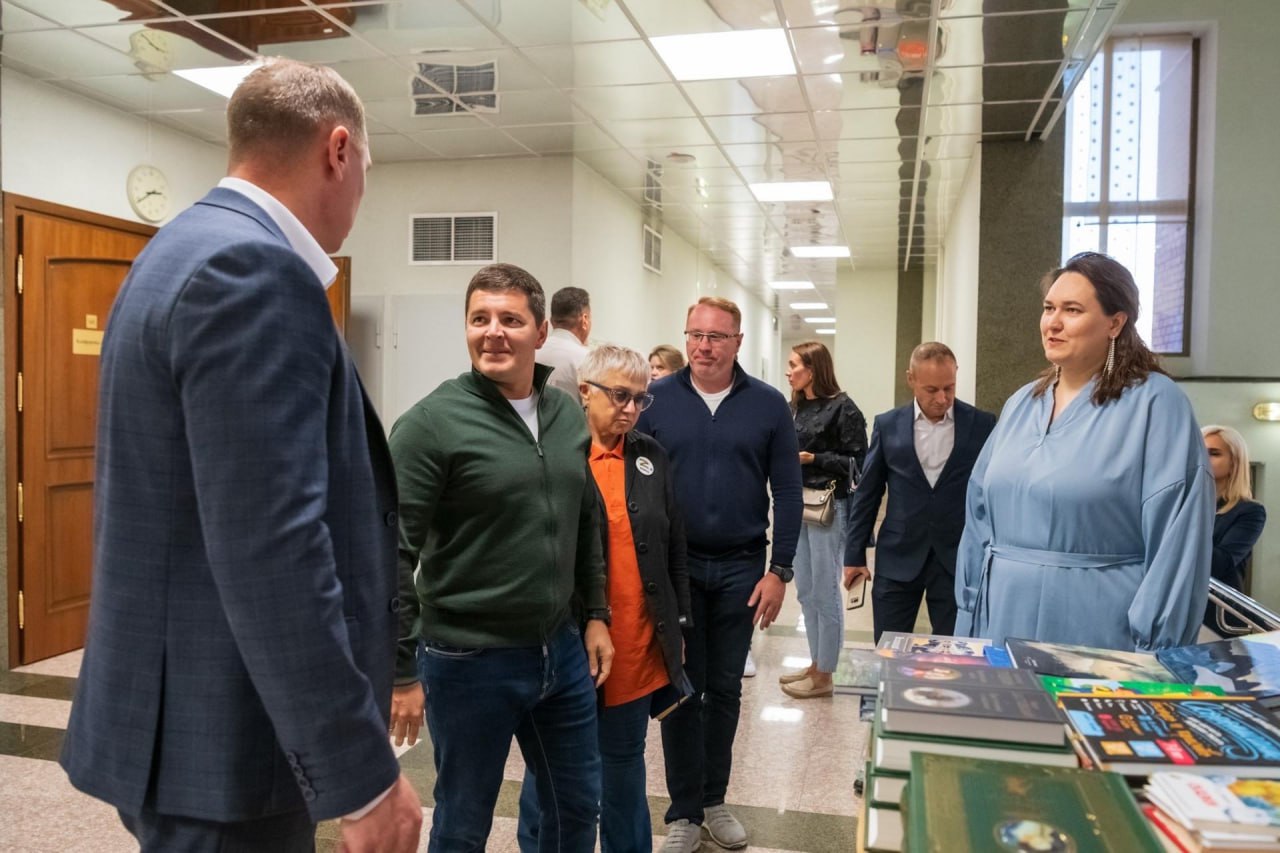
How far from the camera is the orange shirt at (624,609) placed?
226cm

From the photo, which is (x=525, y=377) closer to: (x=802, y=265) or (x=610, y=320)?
(x=610, y=320)

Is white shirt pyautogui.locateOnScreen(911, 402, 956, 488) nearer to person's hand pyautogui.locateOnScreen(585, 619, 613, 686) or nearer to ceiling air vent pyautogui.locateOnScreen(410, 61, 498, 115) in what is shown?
person's hand pyautogui.locateOnScreen(585, 619, 613, 686)

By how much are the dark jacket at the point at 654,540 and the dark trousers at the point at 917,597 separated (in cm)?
121

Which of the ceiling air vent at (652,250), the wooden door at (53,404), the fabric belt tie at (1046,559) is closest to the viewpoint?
the fabric belt tie at (1046,559)

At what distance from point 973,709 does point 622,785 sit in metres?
1.32

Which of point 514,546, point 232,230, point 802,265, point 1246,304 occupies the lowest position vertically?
point 514,546

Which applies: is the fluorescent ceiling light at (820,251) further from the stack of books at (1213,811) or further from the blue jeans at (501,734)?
the stack of books at (1213,811)

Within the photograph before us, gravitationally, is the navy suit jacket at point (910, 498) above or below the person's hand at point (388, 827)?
above

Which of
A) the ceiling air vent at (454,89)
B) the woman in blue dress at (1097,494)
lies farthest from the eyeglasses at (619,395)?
the ceiling air vent at (454,89)

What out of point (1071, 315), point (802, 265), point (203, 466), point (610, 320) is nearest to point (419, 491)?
point (203, 466)

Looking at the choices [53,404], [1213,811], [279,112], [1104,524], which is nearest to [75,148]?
[53,404]

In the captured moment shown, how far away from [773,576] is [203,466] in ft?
6.54

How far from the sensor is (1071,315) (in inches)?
79.0

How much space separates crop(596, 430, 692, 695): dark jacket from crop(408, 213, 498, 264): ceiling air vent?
4695mm
